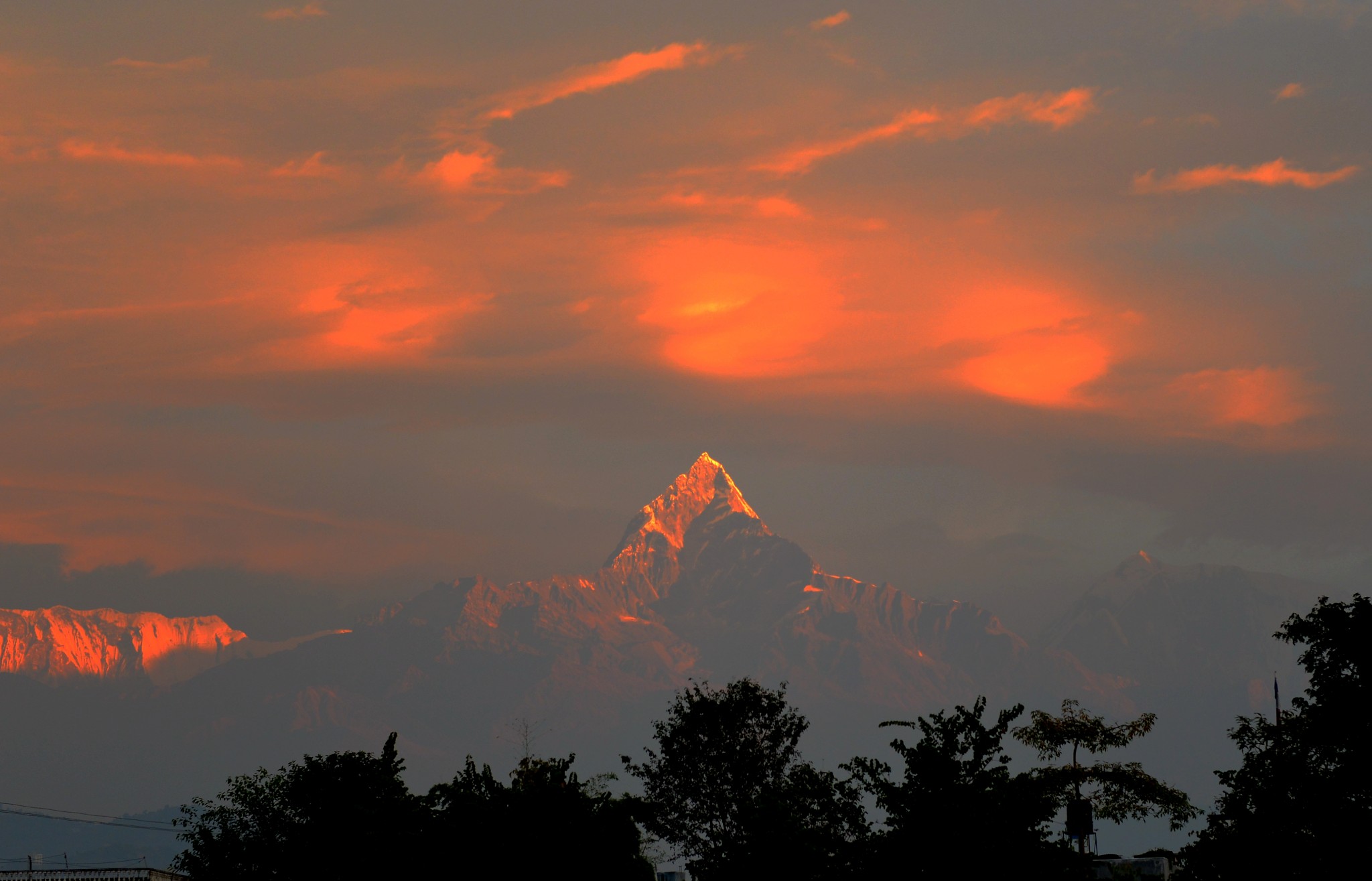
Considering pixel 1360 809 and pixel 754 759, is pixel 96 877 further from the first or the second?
pixel 1360 809

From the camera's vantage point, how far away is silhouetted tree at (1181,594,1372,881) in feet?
161

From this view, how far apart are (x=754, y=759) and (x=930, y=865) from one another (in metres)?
42.4

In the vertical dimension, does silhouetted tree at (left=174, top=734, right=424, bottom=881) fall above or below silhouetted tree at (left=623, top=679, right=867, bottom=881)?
below

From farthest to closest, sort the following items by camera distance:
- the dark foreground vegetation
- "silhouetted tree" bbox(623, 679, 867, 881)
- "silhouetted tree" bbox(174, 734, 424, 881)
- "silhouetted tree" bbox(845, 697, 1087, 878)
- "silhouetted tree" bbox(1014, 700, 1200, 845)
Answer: "silhouetted tree" bbox(623, 679, 867, 881)
"silhouetted tree" bbox(1014, 700, 1200, 845)
"silhouetted tree" bbox(174, 734, 424, 881)
the dark foreground vegetation
"silhouetted tree" bbox(845, 697, 1087, 878)

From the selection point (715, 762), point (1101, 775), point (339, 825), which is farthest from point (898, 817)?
point (715, 762)

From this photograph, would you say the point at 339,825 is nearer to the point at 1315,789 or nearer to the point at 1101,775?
the point at 1315,789

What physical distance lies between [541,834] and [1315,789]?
2435cm

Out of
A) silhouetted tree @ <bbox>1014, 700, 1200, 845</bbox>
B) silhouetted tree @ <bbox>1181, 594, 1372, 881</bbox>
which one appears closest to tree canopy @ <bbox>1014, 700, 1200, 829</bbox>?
silhouetted tree @ <bbox>1014, 700, 1200, 845</bbox>

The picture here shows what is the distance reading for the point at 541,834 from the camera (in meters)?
56.1

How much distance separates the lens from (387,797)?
203 feet

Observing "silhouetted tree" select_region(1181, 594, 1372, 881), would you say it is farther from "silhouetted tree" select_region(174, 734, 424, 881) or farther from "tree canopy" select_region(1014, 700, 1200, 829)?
"silhouetted tree" select_region(174, 734, 424, 881)

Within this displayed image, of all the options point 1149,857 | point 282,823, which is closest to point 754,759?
point 1149,857

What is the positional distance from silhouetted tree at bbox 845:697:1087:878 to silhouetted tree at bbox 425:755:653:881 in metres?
10.9

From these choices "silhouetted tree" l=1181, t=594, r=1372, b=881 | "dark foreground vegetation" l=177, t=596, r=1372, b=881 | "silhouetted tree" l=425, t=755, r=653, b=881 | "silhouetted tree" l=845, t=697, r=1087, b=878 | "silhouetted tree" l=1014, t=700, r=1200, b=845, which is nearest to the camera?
"silhouetted tree" l=845, t=697, r=1087, b=878
